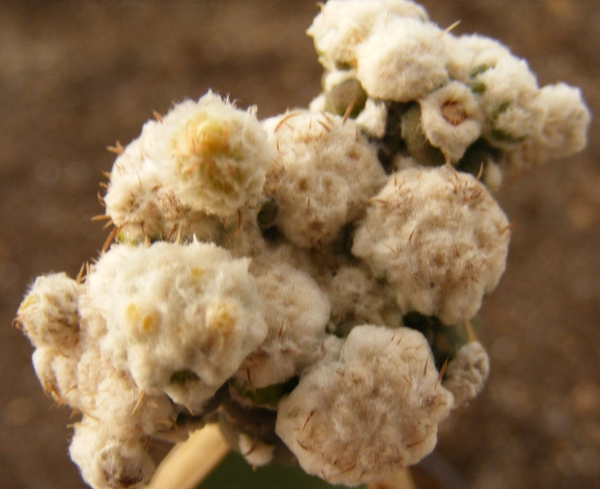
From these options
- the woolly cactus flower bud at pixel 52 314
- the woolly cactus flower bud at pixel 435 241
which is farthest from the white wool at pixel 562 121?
the woolly cactus flower bud at pixel 52 314

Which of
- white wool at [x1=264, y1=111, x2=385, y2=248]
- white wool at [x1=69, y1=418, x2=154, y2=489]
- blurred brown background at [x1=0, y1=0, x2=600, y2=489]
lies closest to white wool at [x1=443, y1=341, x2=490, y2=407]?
white wool at [x1=264, y1=111, x2=385, y2=248]

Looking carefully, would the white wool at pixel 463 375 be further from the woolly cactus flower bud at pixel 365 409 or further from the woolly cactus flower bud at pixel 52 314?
the woolly cactus flower bud at pixel 52 314

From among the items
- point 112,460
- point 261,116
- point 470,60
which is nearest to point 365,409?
point 112,460

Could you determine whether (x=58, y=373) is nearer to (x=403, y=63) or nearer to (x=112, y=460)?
(x=112, y=460)

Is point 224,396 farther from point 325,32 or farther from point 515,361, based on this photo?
point 515,361

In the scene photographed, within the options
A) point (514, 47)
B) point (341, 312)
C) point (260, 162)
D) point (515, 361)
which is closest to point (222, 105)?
point (260, 162)
